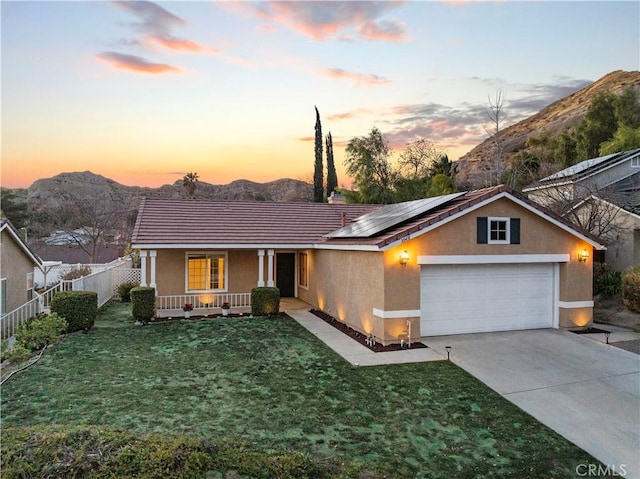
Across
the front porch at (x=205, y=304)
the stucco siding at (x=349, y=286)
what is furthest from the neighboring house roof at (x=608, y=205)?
the front porch at (x=205, y=304)

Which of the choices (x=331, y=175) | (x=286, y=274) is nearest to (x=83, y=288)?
(x=286, y=274)

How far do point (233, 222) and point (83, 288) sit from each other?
5756 millimetres

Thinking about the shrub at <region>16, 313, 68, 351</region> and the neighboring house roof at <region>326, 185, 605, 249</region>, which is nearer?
the shrub at <region>16, 313, 68, 351</region>

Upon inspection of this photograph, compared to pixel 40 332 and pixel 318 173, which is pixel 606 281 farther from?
pixel 318 173

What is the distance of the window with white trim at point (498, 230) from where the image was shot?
1092 centimetres

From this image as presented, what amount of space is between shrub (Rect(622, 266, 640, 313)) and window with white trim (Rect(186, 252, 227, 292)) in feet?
45.7

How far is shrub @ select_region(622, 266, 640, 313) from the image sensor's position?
1226 centimetres

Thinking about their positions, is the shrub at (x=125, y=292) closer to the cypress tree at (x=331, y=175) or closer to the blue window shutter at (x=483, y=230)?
the blue window shutter at (x=483, y=230)

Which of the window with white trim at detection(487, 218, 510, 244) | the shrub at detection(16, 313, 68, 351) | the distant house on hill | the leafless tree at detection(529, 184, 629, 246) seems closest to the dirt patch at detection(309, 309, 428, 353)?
the window with white trim at detection(487, 218, 510, 244)

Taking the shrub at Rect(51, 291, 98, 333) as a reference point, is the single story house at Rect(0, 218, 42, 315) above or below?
above

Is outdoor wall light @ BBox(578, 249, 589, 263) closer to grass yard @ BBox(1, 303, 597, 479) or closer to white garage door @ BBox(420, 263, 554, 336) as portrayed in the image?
white garage door @ BBox(420, 263, 554, 336)

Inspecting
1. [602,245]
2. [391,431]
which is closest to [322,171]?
[602,245]

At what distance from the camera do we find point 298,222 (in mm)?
16812

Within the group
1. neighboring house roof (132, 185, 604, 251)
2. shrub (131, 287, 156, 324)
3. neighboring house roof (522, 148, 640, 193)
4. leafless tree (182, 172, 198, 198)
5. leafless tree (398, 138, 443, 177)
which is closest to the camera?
neighboring house roof (132, 185, 604, 251)
